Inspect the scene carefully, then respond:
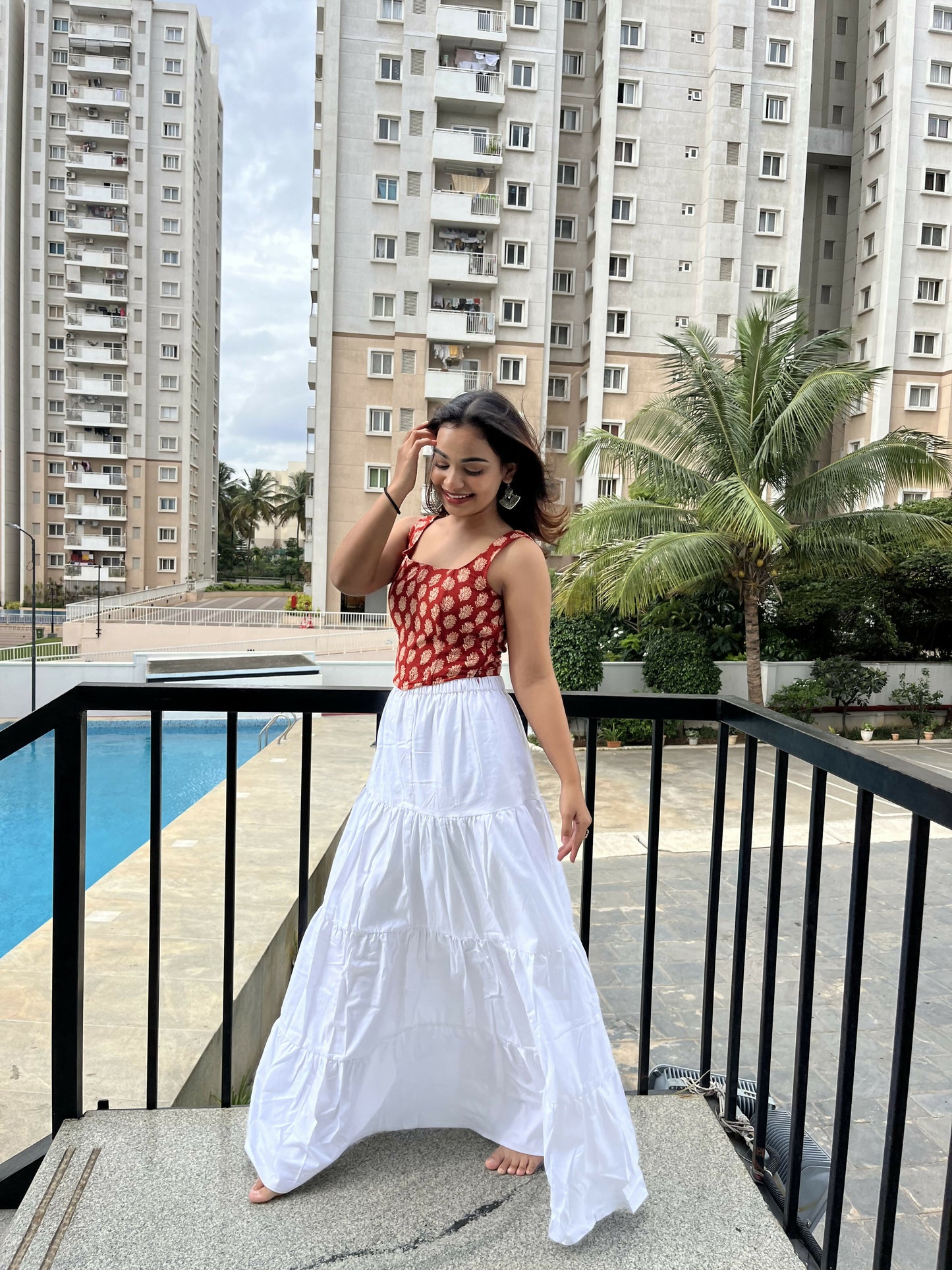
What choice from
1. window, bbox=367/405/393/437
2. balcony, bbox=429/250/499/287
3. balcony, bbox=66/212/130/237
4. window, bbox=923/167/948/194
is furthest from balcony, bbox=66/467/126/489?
window, bbox=923/167/948/194

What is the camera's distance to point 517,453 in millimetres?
1422

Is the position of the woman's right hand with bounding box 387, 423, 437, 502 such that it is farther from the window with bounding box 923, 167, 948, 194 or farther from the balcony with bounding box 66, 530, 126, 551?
the balcony with bounding box 66, 530, 126, 551

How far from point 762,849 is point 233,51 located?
45.5 metres

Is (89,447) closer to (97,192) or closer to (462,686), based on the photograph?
(97,192)

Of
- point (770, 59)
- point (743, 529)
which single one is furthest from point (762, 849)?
point (770, 59)

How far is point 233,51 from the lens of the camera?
4034 centimetres

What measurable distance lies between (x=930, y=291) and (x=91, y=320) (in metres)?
29.3

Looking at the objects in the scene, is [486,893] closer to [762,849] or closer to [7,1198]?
[7,1198]

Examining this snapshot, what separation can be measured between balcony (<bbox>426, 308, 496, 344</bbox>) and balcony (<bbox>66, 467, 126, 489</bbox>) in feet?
59.8

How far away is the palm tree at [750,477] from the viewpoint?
10836mm

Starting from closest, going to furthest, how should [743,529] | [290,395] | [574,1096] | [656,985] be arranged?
1. [574,1096]
2. [656,985]
3. [743,529]
4. [290,395]

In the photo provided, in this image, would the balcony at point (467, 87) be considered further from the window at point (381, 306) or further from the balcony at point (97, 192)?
the balcony at point (97, 192)

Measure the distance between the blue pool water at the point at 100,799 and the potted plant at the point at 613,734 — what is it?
5260 millimetres

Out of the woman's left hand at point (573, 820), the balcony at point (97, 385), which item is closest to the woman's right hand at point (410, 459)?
the woman's left hand at point (573, 820)
